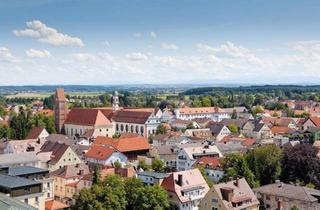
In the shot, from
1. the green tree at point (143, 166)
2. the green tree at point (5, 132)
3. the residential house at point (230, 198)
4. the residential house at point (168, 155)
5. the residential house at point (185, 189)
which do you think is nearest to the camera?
the residential house at point (230, 198)

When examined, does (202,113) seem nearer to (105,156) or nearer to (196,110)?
(196,110)

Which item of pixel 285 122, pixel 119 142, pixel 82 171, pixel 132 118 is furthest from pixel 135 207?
pixel 285 122

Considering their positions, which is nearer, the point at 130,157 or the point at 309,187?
the point at 309,187

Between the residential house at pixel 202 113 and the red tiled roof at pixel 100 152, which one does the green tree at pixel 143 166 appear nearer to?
the red tiled roof at pixel 100 152

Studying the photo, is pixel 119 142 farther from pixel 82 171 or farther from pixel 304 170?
pixel 304 170

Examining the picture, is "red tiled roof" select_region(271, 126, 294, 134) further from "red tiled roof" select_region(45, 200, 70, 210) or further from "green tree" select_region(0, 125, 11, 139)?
"red tiled roof" select_region(45, 200, 70, 210)

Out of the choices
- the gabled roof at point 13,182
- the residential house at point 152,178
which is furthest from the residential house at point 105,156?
A: the gabled roof at point 13,182
